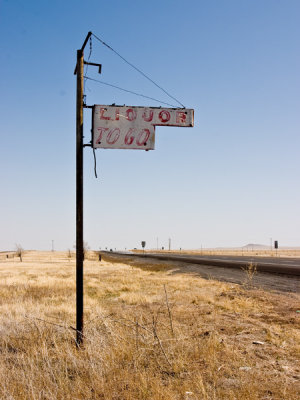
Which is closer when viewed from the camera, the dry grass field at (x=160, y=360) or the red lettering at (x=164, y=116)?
the dry grass field at (x=160, y=360)

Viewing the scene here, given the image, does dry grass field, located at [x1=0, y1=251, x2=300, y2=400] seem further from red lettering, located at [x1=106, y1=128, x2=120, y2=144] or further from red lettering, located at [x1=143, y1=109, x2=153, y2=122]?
red lettering, located at [x1=143, y1=109, x2=153, y2=122]

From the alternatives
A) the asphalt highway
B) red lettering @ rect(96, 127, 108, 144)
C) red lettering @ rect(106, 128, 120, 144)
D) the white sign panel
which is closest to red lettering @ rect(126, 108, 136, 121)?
the white sign panel

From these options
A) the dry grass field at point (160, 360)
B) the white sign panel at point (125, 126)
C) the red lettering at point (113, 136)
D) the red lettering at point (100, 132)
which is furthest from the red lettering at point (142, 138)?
the dry grass field at point (160, 360)

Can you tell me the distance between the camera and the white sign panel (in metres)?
5.61

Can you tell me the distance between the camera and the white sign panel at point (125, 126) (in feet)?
18.4

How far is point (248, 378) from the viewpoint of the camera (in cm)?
442

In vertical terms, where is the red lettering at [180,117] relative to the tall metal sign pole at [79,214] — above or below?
above

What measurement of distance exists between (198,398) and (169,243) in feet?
487

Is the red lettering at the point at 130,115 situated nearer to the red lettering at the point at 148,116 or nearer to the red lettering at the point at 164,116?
the red lettering at the point at 148,116

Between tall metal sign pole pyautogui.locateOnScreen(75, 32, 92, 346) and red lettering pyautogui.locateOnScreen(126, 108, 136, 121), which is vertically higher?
red lettering pyautogui.locateOnScreen(126, 108, 136, 121)

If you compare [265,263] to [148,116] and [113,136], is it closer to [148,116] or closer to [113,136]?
[148,116]

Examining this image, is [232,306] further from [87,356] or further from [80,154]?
[80,154]

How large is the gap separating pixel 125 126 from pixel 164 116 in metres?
0.72

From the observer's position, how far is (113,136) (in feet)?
18.5
